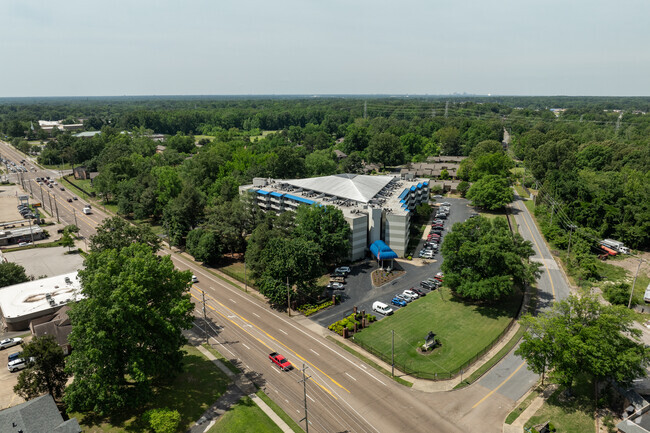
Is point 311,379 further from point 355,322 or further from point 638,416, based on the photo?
point 638,416

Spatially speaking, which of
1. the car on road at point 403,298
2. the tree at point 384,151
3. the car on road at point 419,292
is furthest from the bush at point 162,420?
the tree at point 384,151

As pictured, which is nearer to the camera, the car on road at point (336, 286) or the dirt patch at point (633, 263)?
the car on road at point (336, 286)

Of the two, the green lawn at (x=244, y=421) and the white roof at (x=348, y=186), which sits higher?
the white roof at (x=348, y=186)

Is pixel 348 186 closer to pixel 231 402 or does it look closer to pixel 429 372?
pixel 429 372

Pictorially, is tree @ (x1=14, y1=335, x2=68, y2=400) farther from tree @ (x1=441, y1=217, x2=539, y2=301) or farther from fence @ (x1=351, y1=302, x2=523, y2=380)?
tree @ (x1=441, y1=217, x2=539, y2=301)

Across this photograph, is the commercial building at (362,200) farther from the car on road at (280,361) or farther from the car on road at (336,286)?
the car on road at (280,361)

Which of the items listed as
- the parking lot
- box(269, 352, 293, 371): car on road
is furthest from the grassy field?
box(269, 352, 293, 371): car on road
